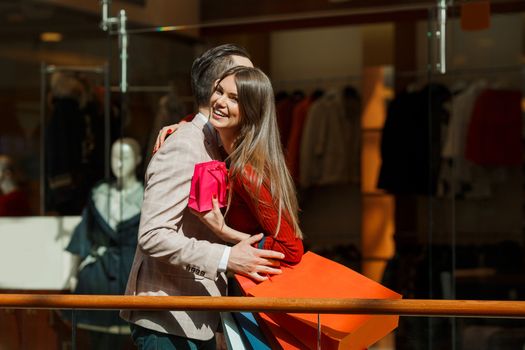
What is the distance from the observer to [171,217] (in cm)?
280

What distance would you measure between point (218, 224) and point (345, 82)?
6028 millimetres

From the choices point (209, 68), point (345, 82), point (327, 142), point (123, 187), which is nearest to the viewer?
point (209, 68)

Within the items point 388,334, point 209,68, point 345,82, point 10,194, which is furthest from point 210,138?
point 345,82

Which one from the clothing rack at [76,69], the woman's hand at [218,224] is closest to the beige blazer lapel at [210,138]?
the woman's hand at [218,224]

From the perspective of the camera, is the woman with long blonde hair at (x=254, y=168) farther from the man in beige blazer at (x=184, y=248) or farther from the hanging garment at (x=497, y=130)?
the hanging garment at (x=497, y=130)

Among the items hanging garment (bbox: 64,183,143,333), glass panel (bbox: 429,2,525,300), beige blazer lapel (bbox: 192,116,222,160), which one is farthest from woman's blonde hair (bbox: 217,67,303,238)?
glass panel (bbox: 429,2,525,300)

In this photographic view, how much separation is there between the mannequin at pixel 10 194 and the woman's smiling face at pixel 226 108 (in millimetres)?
3912

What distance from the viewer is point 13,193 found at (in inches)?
272

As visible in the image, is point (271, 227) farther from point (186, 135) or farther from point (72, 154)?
point (72, 154)

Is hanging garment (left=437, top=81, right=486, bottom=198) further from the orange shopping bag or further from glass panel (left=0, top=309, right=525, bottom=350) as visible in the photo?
the orange shopping bag

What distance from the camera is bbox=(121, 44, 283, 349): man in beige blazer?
2.79 metres

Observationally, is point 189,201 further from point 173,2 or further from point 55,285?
point 173,2

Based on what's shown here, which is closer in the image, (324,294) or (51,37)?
(324,294)

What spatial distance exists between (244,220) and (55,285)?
3.43m
